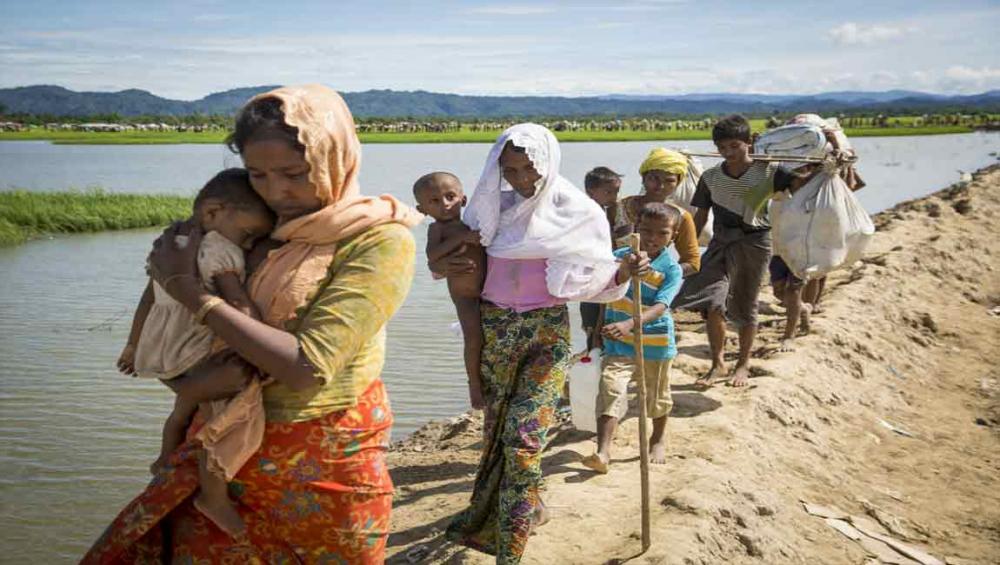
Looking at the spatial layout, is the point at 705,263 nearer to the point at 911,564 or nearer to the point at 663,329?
the point at 663,329

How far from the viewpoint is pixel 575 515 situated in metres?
4.24

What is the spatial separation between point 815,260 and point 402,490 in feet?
12.0

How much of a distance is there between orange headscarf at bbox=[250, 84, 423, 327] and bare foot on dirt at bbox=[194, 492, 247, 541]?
0.42m

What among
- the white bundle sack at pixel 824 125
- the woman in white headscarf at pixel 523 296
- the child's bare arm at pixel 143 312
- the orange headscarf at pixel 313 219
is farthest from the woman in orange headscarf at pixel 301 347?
the white bundle sack at pixel 824 125

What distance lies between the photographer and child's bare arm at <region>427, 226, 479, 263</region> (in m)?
3.43

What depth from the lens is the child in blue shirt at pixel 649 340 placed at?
463 cm

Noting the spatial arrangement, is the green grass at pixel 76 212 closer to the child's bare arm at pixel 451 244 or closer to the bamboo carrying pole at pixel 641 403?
the child's bare arm at pixel 451 244

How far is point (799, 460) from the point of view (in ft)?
17.9

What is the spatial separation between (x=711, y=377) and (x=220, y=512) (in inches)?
196

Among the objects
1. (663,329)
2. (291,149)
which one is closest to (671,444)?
(663,329)

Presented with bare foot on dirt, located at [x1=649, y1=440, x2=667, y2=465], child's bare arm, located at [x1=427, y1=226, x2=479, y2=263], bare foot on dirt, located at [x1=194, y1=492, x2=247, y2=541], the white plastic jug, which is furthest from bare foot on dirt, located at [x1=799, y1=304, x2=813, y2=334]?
bare foot on dirt, located at [x1=194, y1=492, x2=247, y2=541]

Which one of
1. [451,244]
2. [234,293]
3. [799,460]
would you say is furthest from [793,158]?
[234,293]

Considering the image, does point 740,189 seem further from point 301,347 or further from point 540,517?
point 301,347

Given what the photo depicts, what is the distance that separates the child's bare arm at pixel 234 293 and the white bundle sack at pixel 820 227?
5634 mm
